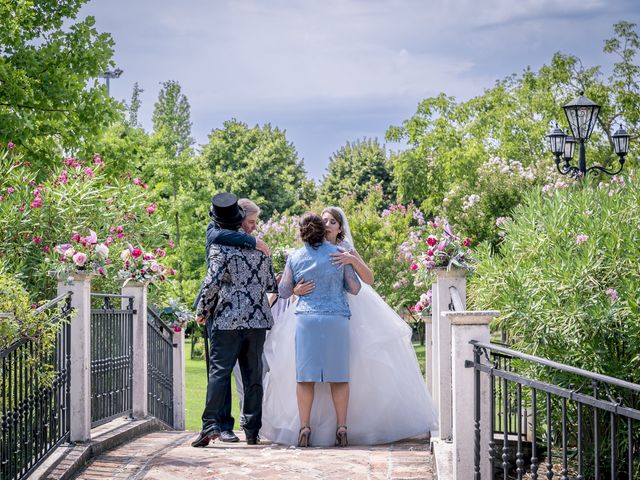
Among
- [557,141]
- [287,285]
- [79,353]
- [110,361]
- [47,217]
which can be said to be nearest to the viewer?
[79,353]

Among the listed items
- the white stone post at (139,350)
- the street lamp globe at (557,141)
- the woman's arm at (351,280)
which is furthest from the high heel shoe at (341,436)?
the street lamp globe at (557,141)

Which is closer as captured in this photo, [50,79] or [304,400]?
[304,400]

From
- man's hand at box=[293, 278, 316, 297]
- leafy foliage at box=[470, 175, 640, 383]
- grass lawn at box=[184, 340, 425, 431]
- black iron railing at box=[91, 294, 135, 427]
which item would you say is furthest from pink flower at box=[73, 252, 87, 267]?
grass lawn at box=[184, 340, 425, 431]

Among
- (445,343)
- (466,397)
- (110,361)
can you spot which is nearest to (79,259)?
(110,361)

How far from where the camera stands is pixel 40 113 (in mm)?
18125

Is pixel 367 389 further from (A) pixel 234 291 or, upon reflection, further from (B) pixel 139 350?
(B) pixel 139 350

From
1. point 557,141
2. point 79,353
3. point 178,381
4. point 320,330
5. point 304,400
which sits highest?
point 557,141

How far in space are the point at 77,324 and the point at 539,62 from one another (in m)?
27.9

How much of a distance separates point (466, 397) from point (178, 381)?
23.9 feet

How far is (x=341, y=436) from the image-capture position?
817 centimetres

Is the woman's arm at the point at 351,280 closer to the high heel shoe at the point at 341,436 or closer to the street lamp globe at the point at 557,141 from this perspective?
the high heel shoe at the point at 341,436

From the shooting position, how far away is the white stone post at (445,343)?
695 centimetres

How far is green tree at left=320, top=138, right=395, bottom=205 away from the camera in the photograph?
5403 centimetres

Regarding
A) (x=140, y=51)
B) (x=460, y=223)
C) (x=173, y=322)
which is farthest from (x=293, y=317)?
(x=460, y=223)
